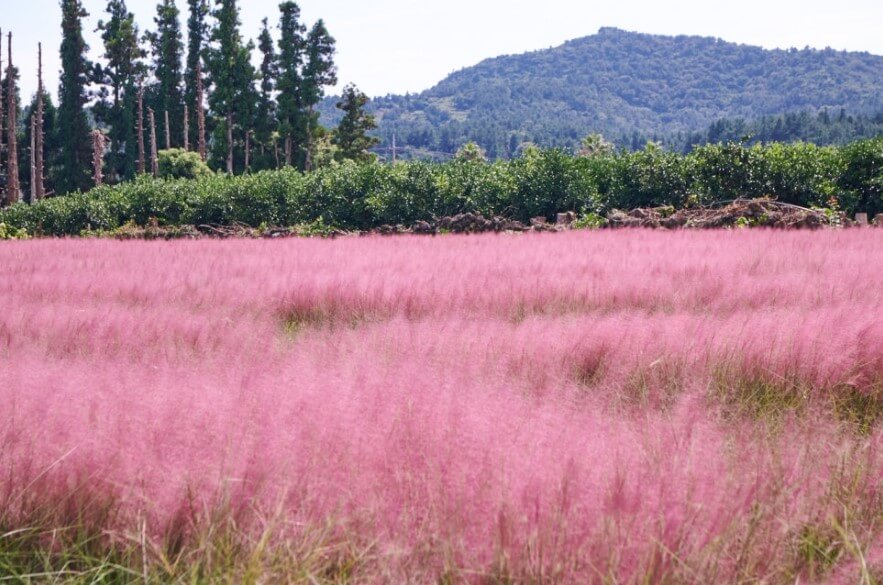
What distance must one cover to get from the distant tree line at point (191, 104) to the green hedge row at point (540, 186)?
2084 centimetres

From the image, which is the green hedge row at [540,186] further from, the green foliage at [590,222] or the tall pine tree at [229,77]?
the tall pine tree at [229,77]

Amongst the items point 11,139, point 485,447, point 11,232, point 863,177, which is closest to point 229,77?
point 11,139

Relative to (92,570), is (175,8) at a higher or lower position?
higher

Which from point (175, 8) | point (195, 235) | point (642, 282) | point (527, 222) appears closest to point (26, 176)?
A: point (175, 8)

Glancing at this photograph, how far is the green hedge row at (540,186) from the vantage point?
1359 cm

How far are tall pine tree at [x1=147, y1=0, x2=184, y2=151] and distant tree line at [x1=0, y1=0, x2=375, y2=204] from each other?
0.07m

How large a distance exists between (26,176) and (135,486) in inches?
2468

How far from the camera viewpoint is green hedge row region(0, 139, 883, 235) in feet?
44.6

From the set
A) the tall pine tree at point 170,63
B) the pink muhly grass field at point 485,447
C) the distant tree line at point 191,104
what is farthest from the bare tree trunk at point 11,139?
the pink muhly grass field at point 485,447

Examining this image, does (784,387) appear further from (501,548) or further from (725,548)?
(501,548)

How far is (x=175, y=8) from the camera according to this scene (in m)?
50.7

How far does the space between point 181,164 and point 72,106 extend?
1513 cm

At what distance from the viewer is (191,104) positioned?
53344 millimetres

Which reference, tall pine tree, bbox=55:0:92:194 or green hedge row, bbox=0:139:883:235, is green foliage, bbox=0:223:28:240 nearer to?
green hedge row, bbox=0:139:883:235
